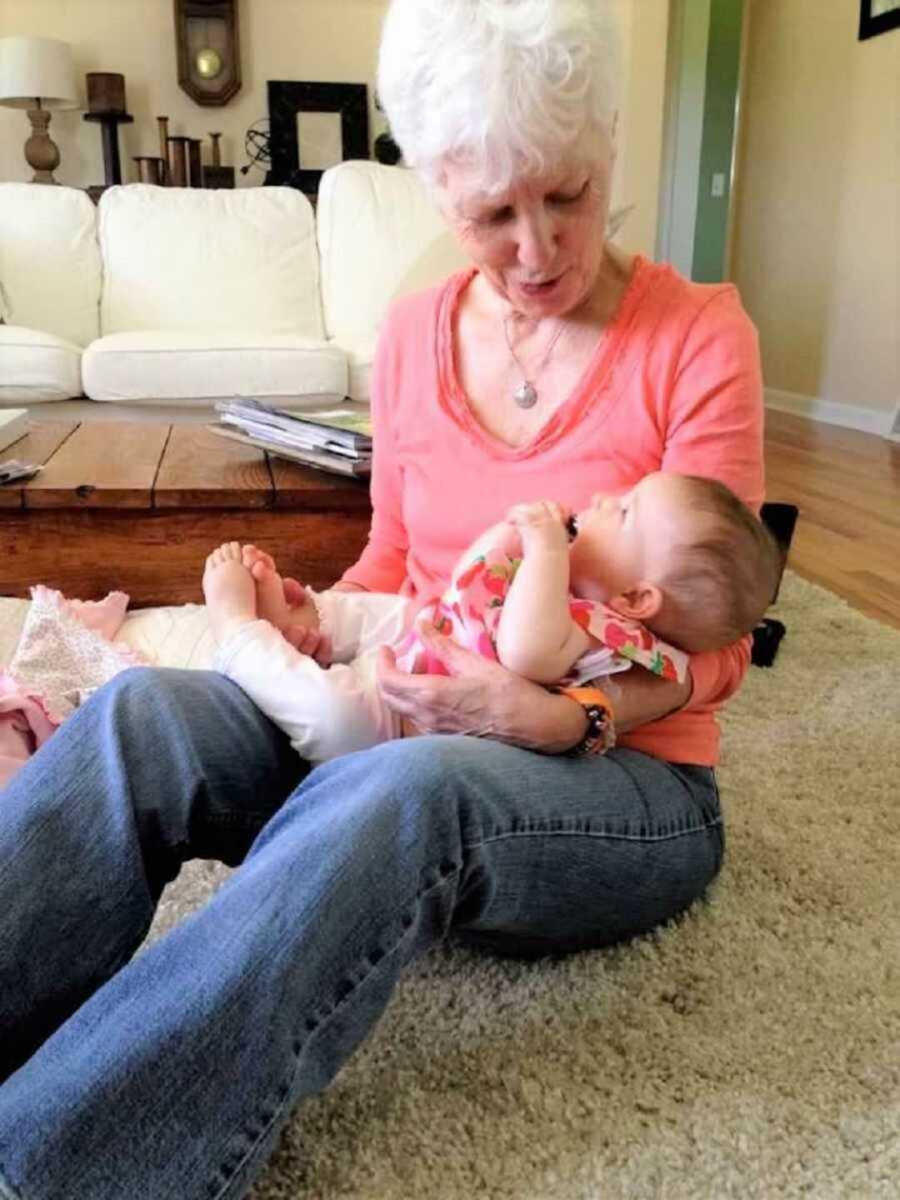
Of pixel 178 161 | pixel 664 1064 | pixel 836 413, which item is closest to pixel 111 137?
pixel 178 161

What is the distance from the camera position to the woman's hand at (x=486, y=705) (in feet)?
2.72

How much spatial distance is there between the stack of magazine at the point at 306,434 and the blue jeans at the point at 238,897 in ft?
2.13

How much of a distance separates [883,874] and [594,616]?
517mm

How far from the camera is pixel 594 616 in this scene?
882 millimetres

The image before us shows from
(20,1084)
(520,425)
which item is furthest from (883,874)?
(20,1084)

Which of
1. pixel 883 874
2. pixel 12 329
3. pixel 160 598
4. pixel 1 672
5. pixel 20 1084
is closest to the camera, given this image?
pixel 20 1084

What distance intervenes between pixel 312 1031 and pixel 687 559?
0.46m

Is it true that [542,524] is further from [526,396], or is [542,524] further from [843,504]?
[843,504]

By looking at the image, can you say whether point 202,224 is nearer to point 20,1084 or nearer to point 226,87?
point 226,87

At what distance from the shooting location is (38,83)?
4.53 m

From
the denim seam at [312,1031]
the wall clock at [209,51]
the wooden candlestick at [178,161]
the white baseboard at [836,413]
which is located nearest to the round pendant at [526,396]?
the denim seam at [312,1031]

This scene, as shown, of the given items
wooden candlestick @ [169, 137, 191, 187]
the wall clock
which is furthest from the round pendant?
the wall clock

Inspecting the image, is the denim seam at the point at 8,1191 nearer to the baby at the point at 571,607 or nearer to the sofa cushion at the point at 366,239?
the baby at the point at 571,607

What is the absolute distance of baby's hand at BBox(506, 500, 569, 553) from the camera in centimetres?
88
